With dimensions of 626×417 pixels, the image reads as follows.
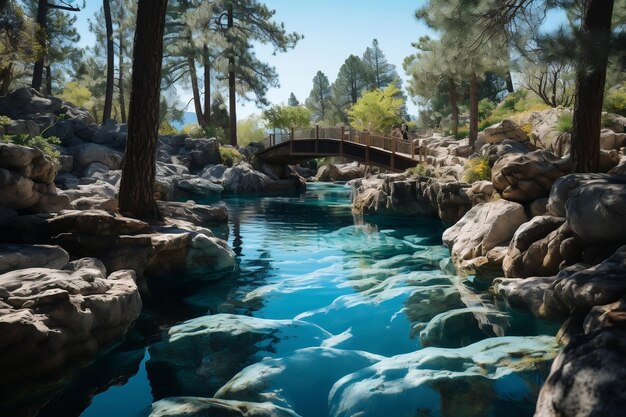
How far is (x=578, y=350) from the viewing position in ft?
10.1

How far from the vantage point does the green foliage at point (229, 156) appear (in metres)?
29.2

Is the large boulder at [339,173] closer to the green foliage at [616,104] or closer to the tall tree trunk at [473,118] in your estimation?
the tall tree trunk at [473,118]

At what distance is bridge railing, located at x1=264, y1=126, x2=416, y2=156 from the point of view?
22.0 m

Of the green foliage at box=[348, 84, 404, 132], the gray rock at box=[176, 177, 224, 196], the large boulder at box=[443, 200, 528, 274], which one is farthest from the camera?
the green foliage at box=[348, 84, 404, 132]

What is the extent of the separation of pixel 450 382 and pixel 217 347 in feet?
7.61

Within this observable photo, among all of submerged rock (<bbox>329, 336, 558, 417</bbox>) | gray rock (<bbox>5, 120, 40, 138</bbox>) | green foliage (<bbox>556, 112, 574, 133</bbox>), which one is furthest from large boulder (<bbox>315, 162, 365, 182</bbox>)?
submerged rock (<bbox>329, 336, 558, 417</bbox>)

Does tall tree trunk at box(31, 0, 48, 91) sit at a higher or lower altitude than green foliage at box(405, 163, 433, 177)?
higher

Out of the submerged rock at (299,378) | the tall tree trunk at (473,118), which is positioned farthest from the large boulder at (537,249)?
the tall tree trunk at (473,118)

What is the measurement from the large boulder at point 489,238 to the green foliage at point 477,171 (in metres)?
4.44

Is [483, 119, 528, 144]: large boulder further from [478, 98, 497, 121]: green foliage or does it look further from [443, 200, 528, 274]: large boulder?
[478, 98, 497, 121]: green foliage

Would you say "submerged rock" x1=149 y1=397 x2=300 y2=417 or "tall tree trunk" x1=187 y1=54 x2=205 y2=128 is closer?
"submerged rock" x1=149 y1=397 x2=300 y2=417

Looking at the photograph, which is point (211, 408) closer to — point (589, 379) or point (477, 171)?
point (589, 379)

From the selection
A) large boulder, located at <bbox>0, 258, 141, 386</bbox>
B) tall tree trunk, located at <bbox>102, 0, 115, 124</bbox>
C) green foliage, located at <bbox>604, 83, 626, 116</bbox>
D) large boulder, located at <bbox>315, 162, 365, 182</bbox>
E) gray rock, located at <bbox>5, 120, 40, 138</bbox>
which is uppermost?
tall tree trunk, located at <bbox>102, 0, 115, 124</bbox>

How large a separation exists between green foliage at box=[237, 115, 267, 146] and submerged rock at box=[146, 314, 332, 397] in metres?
43.6
